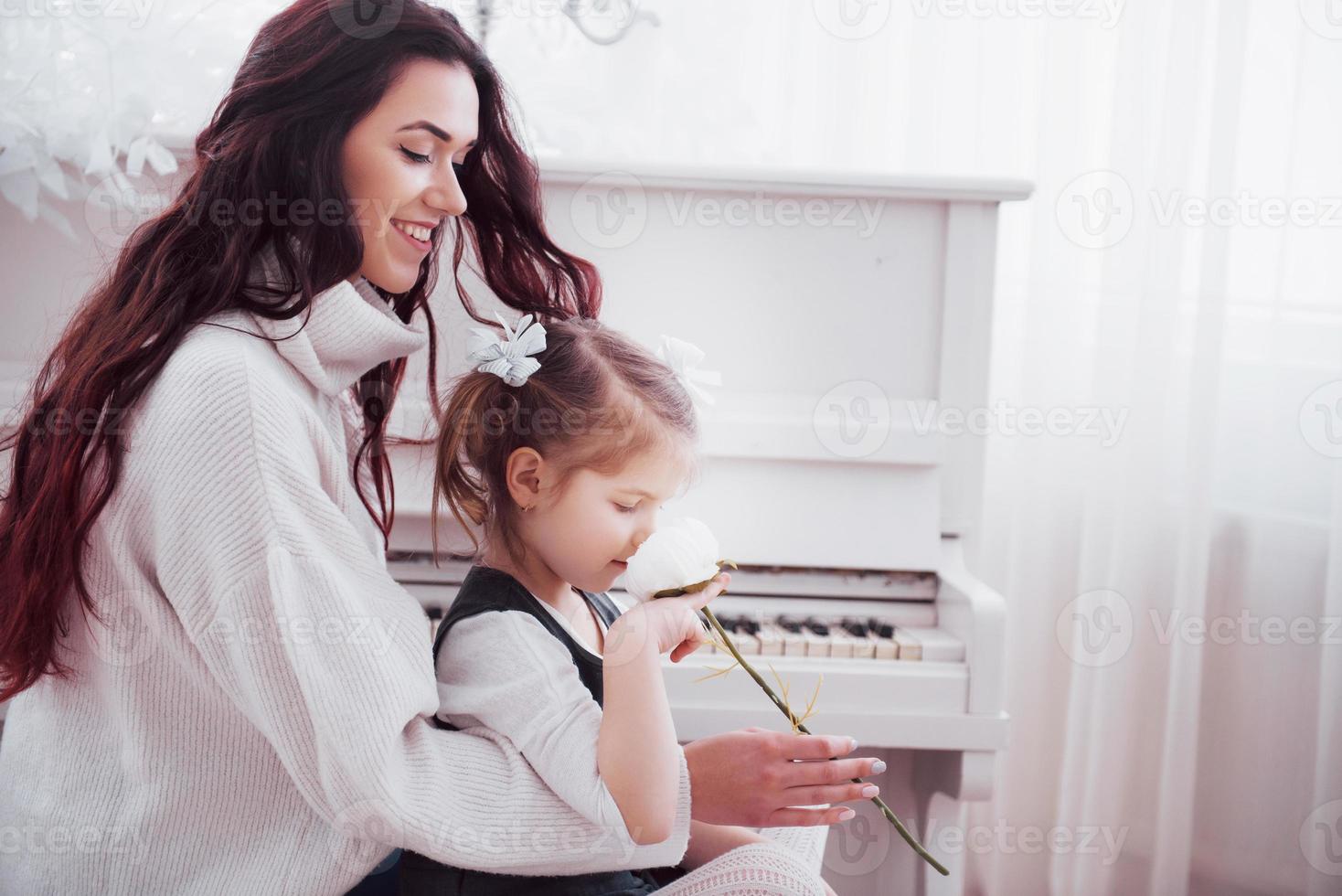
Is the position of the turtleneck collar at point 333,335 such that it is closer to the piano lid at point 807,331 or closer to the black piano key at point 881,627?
the piano lid at point 807,331

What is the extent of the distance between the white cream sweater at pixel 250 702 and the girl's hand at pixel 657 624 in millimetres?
145

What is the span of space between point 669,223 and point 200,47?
933mm

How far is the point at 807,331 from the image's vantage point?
183 cm

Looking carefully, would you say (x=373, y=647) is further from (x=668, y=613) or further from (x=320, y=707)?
(x=668, y=613)

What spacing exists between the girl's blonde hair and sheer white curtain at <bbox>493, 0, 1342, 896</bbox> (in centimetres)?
95

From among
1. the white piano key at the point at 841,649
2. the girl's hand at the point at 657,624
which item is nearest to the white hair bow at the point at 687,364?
the girl's hand at the point at 657,624

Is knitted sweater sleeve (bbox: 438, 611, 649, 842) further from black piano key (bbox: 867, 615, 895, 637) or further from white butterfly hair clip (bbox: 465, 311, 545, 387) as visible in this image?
black piano key (bbox: 867, 615, 895, 637)

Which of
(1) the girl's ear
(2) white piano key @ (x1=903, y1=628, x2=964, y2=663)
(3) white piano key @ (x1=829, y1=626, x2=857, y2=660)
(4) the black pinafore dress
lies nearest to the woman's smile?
(1) the girl's ear

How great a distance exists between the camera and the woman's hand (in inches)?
45.6

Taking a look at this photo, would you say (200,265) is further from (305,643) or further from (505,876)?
(505,876)

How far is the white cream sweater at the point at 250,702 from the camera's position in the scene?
3.22 feet

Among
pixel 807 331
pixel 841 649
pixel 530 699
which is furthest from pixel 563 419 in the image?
pixel 807 331

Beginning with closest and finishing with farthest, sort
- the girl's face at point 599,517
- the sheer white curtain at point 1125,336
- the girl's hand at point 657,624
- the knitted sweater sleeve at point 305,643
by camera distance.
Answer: the knitted sweater sleeve at point 305,643, the girl's hand at point 657,624, the girl's face at point 599,517, the sheer white curtain at point 1125,336

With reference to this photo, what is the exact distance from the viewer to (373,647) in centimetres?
100
